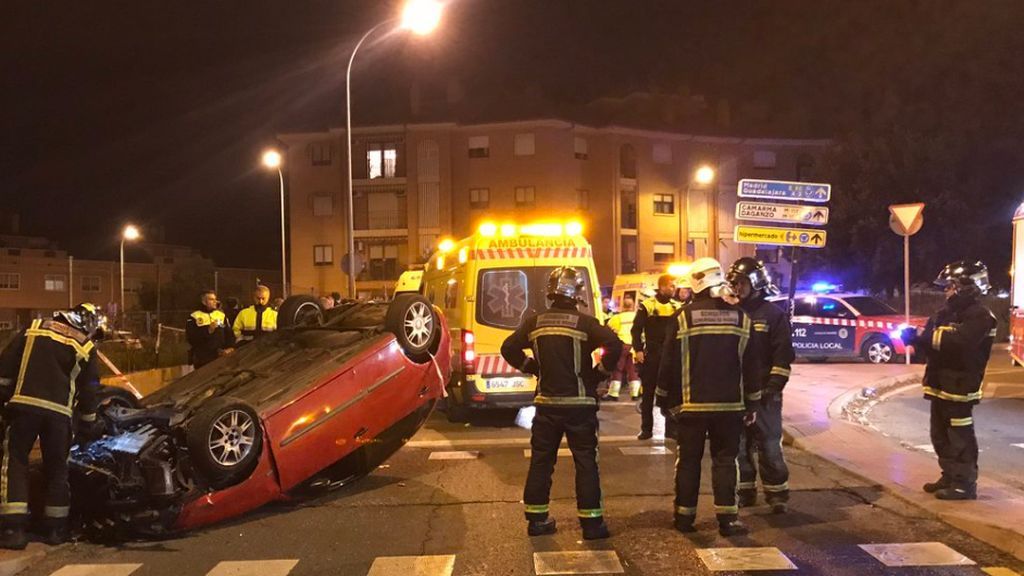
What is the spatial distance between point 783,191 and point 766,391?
6.39 m

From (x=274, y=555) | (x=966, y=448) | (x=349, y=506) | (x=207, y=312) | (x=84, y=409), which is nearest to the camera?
(x=274, y=555)

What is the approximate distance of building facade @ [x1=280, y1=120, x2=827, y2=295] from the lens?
42.2 m

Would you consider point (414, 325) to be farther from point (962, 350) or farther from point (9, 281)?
point (9, 281)

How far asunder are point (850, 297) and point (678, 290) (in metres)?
10.3

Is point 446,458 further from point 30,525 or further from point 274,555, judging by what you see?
point 30,525

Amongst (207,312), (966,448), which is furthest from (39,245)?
(966,448)

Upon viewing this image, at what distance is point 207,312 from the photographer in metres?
10.7

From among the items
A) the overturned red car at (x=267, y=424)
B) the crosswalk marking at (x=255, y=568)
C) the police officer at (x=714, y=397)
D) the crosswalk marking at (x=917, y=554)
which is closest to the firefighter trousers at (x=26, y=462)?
the overturned red car at (x=267, y=424)

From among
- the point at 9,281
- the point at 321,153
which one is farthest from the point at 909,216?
the point at 9,281

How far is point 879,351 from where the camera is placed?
17.1 meters

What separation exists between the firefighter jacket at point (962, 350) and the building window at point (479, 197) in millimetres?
37366

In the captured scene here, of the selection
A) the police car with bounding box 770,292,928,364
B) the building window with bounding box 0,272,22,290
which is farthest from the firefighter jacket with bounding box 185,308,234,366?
the building window with bounding box 0,272,22,290

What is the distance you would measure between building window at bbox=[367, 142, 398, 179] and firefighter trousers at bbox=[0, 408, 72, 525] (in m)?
38.4

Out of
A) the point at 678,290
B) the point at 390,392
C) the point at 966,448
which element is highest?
the point at 678,290
